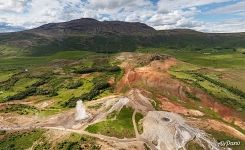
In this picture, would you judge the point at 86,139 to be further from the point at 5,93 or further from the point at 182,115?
the point at 5,93

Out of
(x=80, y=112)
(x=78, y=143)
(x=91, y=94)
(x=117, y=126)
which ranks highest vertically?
(x=91, y=94)

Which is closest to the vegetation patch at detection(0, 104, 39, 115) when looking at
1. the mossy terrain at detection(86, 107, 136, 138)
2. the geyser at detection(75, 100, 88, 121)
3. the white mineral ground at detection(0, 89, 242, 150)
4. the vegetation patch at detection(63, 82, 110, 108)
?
the white mineral ground at detection(0, 89, 242, 150)

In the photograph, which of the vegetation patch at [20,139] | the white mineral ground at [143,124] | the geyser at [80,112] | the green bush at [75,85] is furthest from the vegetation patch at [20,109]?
the green bush at [75,85]

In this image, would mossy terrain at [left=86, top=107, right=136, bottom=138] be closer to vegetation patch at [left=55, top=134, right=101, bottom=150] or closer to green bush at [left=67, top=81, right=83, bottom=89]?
vegetation patch at [left=55, top=134, right=101, bottom=150]

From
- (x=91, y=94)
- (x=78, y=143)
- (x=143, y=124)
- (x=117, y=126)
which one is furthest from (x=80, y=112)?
(x=143, y=124)

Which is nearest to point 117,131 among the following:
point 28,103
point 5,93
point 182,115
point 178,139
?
point 178,139

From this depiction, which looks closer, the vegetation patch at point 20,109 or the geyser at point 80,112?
the geyser at point 80,112

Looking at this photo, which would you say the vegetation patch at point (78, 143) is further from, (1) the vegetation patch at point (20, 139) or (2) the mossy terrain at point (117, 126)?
(1) the vegetation patch at point (20, 139)

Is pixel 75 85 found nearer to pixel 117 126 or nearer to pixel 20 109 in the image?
pixel 20 109
